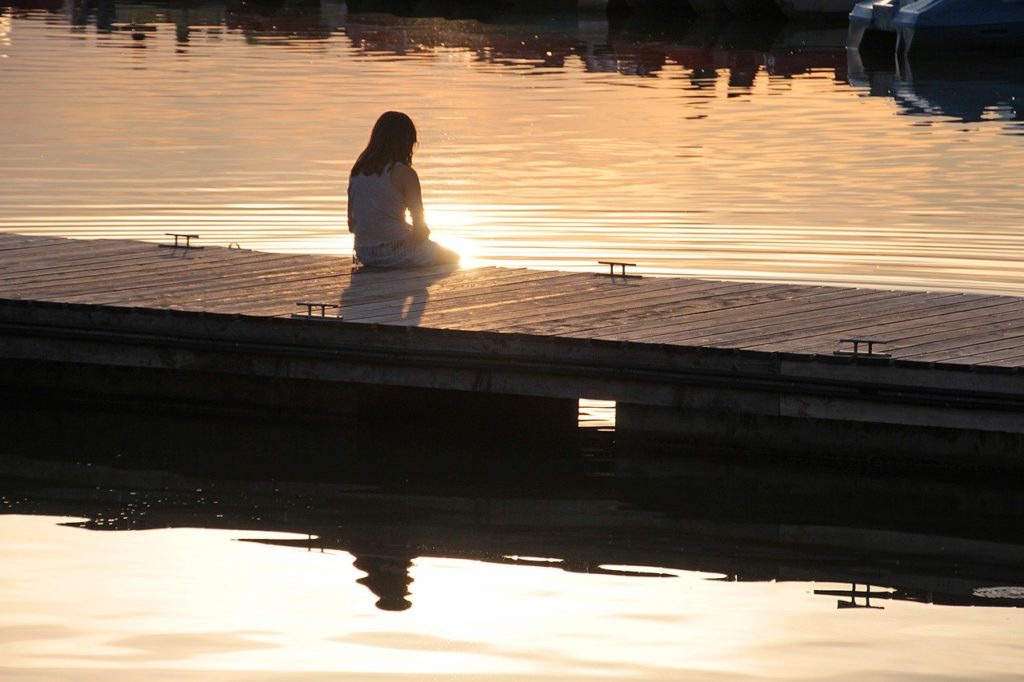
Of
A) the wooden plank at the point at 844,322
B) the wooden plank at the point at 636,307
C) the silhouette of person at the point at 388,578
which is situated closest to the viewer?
the silhouette of person at the point at 388,578

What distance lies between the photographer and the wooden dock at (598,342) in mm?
9445

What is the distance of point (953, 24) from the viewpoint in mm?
40938

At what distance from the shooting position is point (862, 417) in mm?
9453

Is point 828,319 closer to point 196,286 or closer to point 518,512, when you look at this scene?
point 518,512

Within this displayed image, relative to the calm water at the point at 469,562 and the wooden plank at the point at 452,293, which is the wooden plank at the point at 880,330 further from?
the wooden plank at the point at 452,293

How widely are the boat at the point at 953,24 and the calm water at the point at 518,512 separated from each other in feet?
59.7

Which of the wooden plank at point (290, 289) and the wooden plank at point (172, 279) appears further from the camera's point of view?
the wooden plank at point (172, 279)

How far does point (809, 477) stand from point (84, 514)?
3.59 metres

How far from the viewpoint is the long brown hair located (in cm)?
1179

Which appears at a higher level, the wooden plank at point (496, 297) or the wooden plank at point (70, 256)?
the wooden plank at point (70, 256)

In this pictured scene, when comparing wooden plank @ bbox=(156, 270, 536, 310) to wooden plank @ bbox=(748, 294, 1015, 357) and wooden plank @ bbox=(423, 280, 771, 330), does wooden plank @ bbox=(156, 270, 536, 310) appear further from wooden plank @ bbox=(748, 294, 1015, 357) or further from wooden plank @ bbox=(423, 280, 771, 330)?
wooden plank @ bbox=(748, 294, 1015, 357)

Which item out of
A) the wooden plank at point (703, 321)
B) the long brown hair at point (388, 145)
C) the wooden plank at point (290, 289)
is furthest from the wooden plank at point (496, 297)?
the long brown hair at point (388, 145)

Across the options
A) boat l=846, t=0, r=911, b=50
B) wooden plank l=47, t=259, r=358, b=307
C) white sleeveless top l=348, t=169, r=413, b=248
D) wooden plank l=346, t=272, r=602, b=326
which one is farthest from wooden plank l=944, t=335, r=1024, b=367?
boat l=846, t=0, r=911, b=50

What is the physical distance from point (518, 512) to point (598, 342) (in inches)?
39.3
